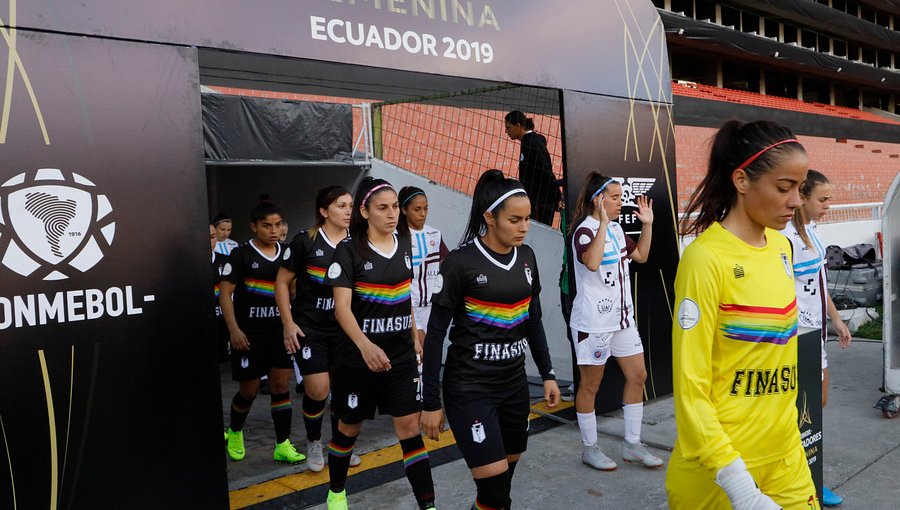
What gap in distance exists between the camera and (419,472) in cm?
372

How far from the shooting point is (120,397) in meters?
3.49

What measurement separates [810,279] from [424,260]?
300cm

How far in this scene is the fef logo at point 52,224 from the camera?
10.3 ft

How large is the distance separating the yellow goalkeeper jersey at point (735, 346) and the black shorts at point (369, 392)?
6.40 ft

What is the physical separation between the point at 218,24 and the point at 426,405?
2.29 m

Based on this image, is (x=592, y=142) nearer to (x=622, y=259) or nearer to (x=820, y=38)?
(x=622, y=259)

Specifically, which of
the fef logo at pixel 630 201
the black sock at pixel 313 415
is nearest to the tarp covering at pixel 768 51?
the fef logo at pixel 630 201

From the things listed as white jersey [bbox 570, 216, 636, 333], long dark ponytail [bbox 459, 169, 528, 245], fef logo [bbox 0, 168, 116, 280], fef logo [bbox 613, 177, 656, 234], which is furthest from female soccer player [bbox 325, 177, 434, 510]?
fef logo [bbox 613, 177, 656, 234]

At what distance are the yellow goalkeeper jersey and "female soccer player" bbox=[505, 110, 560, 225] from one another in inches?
188

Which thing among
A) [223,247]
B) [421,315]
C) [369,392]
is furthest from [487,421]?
[223,247]

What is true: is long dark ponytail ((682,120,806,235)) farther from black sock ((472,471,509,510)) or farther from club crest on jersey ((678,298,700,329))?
black sock ((472,471,509,510))

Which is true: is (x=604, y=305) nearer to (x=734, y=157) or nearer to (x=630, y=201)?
(x=630, y=201)

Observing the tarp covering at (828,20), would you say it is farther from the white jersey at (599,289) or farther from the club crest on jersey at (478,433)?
the club crest on jersey at (478,433)

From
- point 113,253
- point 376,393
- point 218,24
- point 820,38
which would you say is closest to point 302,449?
point 376,393
